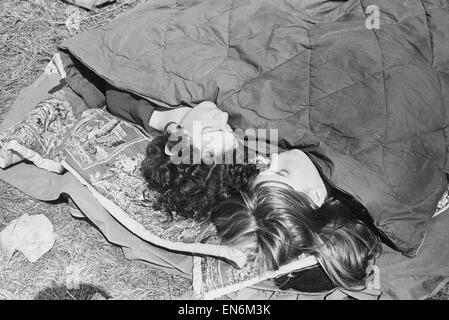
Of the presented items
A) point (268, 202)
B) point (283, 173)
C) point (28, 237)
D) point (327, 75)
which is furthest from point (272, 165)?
point (28, 237)

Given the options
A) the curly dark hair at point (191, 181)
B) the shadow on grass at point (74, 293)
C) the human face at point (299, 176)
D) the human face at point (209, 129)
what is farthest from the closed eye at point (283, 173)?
the shadow on grass at point (74, 293)

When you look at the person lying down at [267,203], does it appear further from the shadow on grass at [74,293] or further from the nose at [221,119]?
the shadow on grass at [74,293]

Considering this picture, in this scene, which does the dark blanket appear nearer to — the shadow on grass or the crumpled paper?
the crumpled paper

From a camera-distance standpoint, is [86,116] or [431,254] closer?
[431,254]

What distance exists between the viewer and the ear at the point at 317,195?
7.89 ft

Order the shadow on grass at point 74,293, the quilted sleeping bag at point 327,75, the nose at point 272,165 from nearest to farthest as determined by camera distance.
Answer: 1. the quilted sleeping bag at point 327,75
2. the nose at point 272,165
3. the shadow on grass at point 74,293

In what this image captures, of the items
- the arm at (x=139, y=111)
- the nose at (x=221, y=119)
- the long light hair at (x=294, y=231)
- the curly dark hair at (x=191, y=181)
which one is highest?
the nose at (x=221, y=119)

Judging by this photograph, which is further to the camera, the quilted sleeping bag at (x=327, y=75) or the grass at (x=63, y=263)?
the grass at (x=63, y=263)

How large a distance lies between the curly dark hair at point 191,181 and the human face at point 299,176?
111 mm

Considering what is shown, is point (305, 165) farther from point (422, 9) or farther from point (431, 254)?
point (422, 9)

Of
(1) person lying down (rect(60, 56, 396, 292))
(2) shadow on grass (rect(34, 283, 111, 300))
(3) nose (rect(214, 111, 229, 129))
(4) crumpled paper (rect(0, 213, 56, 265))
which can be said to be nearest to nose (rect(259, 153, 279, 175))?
(1) person lying down (rect(60, 56, 396, 292))
